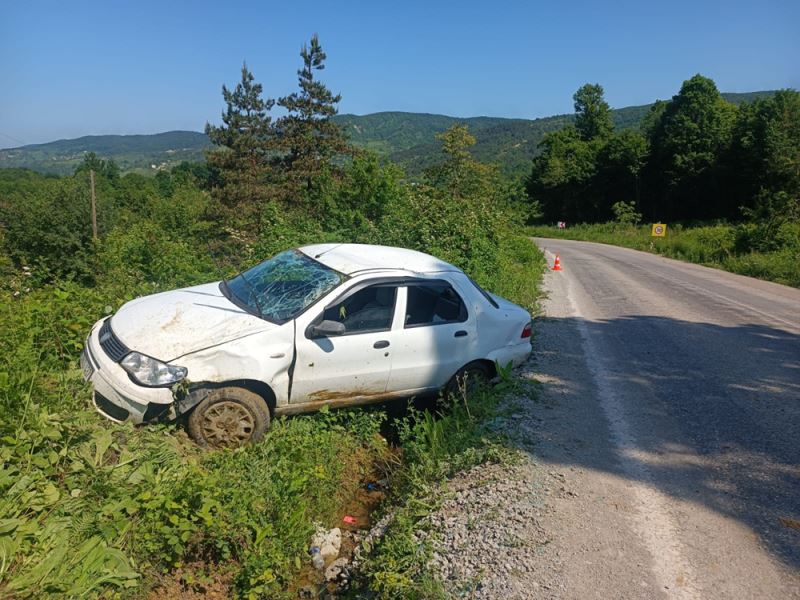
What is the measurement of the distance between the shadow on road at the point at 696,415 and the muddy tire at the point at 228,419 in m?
2.45

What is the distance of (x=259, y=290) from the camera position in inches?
227

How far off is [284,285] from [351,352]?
1.04 m

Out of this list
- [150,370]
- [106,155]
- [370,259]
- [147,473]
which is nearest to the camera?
[147,473]

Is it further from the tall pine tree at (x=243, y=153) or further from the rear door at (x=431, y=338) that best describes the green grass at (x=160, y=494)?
the tall pine tree at (x=243, y=153)

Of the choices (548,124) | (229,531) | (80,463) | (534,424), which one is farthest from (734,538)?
(548,124)

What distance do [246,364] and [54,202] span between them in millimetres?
38018

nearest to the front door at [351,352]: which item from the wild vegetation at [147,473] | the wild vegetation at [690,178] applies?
the wild vegetation at [147,473]

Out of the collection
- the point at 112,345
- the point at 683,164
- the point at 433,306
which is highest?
the point at 683,164

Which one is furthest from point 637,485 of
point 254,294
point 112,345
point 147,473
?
Result: point 112,345

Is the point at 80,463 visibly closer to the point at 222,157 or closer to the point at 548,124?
the point at 222,157

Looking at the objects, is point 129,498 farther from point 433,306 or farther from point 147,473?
point 433,306

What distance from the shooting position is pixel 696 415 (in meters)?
5.71

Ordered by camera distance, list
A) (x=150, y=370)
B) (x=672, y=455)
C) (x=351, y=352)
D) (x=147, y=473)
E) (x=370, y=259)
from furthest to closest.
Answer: (x=370, y=259), (x=351, y=352), (x=672, y=455), (x=150, y=370), (x=147, y=473)

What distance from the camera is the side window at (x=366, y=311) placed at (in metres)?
5.38
